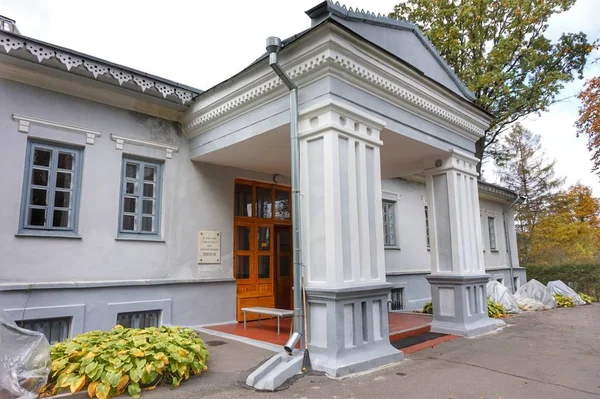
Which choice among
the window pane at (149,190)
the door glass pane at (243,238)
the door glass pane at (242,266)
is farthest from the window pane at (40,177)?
the door glass pane at (242,266)

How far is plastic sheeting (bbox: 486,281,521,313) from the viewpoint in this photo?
37.1 ft

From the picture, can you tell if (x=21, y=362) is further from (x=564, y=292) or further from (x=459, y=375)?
(x=564, y=292)

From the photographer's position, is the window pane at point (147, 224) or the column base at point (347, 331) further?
the window pane at point (147, 224)

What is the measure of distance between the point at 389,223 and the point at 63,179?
8.76 metres

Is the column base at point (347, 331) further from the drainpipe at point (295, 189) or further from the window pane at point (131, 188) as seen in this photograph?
the window pane at point (131, 188)

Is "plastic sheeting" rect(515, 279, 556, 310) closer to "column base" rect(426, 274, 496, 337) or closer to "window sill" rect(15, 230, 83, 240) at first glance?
"column base" rect(426, 274, 496, 337)

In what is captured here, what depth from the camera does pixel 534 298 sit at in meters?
12.9

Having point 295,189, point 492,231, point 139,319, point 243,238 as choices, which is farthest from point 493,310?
point 139,319

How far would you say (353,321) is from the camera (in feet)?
17.2

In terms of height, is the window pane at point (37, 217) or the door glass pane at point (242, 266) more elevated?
the window pane at point (37, 217)

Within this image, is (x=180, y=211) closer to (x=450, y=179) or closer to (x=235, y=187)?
(x=235, y=187)

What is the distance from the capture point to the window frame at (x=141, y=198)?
6.99 m

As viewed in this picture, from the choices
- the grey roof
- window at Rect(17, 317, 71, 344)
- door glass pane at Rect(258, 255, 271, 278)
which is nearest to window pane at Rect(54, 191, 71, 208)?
window at Rect(17, 317, 71, 344)

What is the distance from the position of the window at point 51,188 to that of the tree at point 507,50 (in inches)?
564
